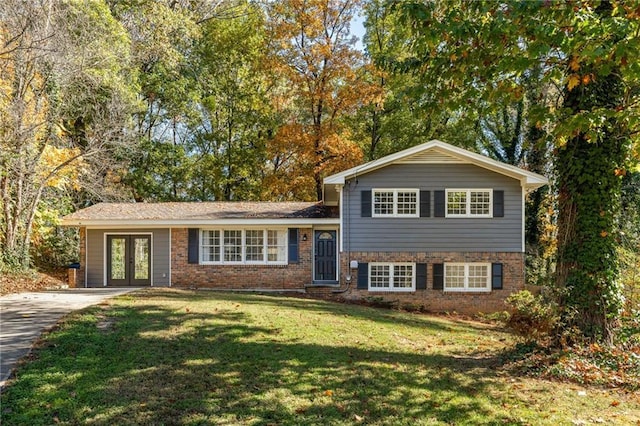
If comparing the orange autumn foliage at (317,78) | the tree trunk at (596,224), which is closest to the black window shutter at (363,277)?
the orange autumn foliage at (317,78)

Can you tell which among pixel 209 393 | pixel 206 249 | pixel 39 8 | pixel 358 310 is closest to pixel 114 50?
pixel 39 8

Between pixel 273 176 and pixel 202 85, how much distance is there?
6765mm

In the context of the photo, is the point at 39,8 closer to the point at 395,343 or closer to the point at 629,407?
the point at 395,343

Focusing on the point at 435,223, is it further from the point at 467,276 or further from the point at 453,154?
the point at 453,154

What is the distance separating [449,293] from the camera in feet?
54.1

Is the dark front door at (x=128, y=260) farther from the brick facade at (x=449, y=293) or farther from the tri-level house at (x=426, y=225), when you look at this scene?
the brick facade at (x=449, y=293)

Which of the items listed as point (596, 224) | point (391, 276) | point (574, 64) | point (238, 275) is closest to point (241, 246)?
point (238, 275)

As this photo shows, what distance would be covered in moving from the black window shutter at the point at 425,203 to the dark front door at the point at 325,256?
11.2ft

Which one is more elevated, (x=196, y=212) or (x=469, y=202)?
(x=469, y=202)

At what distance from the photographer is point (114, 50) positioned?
692 inches

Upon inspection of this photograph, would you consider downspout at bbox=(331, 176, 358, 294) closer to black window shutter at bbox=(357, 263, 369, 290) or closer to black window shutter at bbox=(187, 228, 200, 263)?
black window shutter at bbox=(357, 263, 369, 290)

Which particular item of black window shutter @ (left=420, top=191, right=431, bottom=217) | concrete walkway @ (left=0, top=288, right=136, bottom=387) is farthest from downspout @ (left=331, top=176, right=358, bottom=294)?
concrete walkway @ (left=0, top=288, right=136, bottom=387)

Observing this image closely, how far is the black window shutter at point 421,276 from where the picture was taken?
54.0ft

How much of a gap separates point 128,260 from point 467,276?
1250 centimetres
